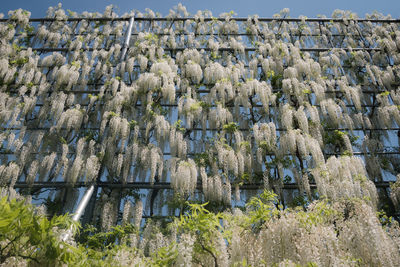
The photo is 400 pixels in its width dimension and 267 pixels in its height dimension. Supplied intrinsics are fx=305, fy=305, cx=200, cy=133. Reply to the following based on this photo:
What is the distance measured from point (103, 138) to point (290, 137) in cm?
468

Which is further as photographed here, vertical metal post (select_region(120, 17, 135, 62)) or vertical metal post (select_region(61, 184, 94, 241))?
vertical metal post (select_region(120, 17, 135, 62))

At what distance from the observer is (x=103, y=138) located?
25.6ft

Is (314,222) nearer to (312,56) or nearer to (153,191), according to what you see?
(153,191)

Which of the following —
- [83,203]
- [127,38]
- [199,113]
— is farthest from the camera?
[127,38]

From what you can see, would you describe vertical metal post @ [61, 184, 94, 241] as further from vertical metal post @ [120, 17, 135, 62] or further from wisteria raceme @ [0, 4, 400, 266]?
vertical metal post @ [120, 17, 135, 62]

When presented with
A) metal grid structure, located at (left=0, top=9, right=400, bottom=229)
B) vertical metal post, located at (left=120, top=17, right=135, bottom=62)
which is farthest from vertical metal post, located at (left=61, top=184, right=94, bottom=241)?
vertical metal post, located at (left=120, top=17, right=135, bottom=62)

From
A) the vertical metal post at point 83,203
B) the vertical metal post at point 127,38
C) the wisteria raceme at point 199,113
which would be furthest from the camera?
the vertical metal post at point 127,38

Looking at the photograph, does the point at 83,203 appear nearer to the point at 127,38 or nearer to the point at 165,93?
the point at 165,93

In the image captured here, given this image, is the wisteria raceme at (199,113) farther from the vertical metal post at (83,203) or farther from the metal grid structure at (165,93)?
the vertical metal post at (83,203)

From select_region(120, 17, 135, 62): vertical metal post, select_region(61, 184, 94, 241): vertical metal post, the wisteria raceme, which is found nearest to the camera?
select_region(61, 184, 94, 241): vertical metal post

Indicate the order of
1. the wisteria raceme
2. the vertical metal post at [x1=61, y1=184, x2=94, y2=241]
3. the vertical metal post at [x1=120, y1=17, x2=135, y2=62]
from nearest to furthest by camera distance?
the vertical metal post at [x1=61, y1=184, x2=94, y2=241] → the wisteria raceme → the vertical metal post at [x1=120, y1=17, x2=135, y2=62]

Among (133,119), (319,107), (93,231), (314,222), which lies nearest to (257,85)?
(319,107)

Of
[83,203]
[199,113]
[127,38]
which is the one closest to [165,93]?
[199,113]

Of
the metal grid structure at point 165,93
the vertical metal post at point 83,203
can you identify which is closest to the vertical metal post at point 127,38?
the metal grid structure at point 165,93
